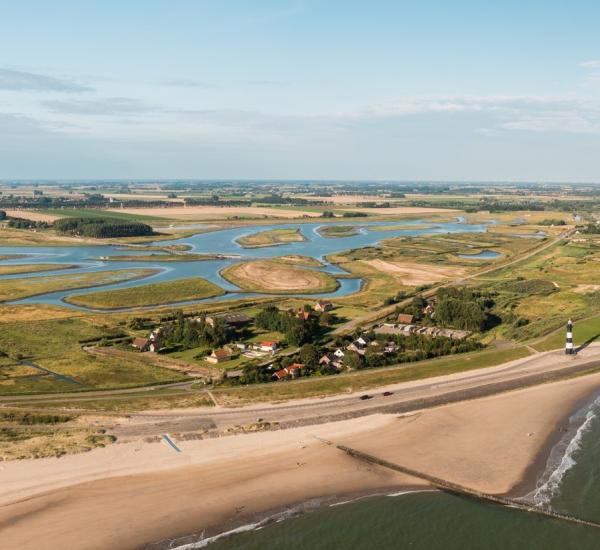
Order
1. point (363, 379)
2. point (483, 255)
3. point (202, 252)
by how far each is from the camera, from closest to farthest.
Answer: point (363, 379)
point (483, 255)
point (202, 252)

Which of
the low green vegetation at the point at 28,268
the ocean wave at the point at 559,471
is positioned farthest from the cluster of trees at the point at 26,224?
the ocean wave at the point at 559,471

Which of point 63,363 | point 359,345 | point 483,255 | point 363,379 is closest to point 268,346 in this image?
point 359,345

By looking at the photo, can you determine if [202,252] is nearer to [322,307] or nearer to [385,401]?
[322,307]

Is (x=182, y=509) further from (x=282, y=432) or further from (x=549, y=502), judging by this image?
(x=549, y=502)

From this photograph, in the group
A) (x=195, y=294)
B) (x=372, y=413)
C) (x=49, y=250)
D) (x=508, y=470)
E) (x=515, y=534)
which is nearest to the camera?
(x=515, y=534)

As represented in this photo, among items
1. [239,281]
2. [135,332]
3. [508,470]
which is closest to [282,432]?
[508,470]

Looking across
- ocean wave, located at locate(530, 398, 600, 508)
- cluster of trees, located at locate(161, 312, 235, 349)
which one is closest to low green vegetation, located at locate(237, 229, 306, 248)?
cluster of trees, located at locate(161, 312, 235, 349)
